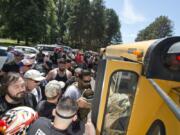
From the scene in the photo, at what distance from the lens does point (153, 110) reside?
3.34m

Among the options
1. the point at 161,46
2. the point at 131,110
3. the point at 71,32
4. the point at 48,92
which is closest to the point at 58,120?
the point at 131,110

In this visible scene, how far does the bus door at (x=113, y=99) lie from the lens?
3631 millimetres

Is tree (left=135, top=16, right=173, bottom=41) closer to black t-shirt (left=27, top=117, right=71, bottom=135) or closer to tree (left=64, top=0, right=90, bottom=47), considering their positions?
tree (left=64, top=0, right=90, bottom=47)

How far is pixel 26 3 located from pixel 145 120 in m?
49.7

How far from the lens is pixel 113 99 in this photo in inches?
154

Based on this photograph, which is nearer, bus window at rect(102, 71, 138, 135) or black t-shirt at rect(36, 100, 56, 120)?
bus window at rect(102, 71, 138, 135)

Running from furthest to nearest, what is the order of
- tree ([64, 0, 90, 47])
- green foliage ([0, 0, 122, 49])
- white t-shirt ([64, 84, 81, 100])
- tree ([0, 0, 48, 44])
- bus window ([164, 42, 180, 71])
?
tree ([64, 0, 90, 47]), green foliage ([0, 0, 122, 49]), tree ([0, 0, 48, 44]), white t-shirt ([64, 84, 81, 100]), bus window ([164, 42, 180, 71])

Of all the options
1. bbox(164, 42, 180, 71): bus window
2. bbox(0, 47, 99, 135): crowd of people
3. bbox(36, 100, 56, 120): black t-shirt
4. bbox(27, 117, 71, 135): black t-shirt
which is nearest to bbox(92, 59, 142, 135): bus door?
bbox(0, 47, 99, 135): crowd of people

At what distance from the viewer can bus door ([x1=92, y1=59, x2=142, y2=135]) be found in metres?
3.63

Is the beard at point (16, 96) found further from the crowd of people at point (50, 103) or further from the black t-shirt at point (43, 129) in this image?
the black t-shirt at point (43, 129)

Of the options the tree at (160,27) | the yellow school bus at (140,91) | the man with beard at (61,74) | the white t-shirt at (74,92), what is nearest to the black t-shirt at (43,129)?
the yellow school bus at (140,91)

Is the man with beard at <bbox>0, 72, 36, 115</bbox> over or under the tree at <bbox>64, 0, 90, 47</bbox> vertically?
over

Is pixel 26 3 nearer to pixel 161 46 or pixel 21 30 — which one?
pixel 21 30

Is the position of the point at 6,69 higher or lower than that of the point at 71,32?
higher
